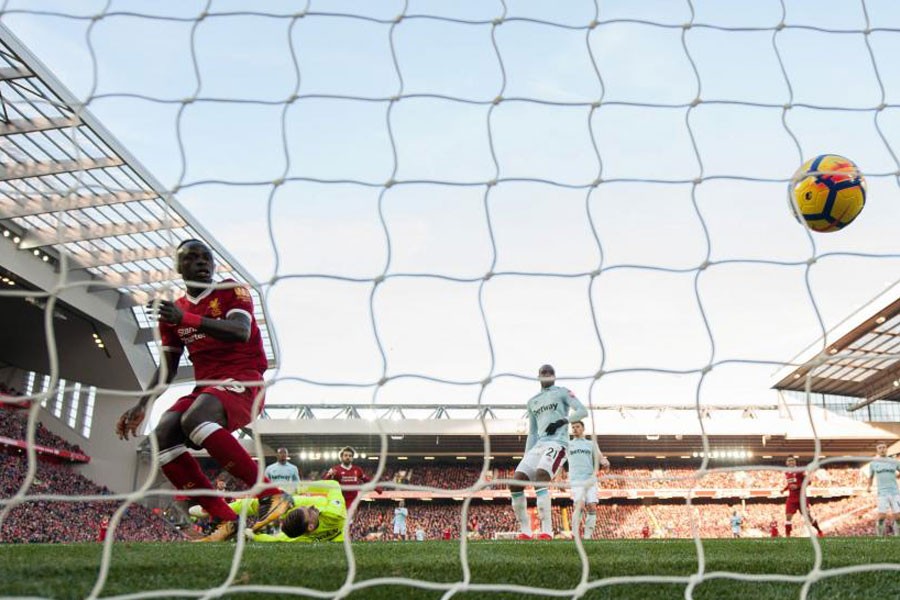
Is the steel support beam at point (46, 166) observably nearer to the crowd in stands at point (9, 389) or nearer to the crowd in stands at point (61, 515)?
the crowd in stands at point (61, 515)

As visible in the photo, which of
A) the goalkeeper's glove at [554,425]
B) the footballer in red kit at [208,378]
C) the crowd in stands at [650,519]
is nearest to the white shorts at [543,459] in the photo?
the goalkeeper's glove at [554,425]

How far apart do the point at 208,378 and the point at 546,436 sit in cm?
385

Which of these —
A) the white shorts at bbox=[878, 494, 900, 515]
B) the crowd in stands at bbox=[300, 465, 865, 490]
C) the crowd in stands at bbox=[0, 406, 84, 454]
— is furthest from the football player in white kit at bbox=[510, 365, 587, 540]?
the crowd in stands at bbox=[300, 465, 865, 490]

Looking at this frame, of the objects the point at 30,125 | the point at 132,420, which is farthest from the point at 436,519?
the point at 132,420

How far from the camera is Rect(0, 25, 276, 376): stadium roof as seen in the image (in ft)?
56.7

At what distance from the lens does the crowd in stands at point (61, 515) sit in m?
22.1

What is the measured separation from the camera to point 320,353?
11.6 feet

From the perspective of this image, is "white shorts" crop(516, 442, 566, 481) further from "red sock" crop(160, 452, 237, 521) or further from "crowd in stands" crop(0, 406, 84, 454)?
"crowd in stands" crop(0, 406, 84, 454)

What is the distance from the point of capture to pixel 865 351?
30047 mm

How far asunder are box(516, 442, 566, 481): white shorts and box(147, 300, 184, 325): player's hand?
4.21m

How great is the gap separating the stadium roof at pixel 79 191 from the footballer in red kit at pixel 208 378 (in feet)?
38.4

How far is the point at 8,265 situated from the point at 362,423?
15.0m

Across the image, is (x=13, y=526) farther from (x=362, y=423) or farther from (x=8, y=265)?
(x=362, y=423)

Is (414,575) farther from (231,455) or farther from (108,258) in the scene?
(108,258)
